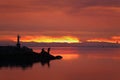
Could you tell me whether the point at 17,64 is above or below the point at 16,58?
below

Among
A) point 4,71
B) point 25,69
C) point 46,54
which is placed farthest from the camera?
point 46,54

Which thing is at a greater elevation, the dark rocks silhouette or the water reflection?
the dark rocks silhouette

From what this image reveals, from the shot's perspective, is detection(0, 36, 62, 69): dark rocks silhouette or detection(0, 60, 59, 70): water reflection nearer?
detection(0, 60, 59, 70): water reflection

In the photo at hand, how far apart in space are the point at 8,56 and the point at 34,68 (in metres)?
8.78

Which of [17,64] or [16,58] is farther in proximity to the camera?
[16,58]

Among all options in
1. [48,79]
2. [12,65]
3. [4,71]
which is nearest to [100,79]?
[48,79]

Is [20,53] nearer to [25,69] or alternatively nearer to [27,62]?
[27,62]

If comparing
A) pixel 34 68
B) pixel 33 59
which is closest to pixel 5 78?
pixel 34 68

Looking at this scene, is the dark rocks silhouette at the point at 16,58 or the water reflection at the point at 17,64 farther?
the dark rocks silhouette at the point at 16,58

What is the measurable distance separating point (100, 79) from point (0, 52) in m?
31.6

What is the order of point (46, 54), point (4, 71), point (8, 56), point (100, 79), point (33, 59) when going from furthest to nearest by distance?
point (46, 54), point (33, 59), point (8, 56), point (4, 71), point (100, 79)

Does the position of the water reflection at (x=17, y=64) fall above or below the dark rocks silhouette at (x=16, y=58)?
below

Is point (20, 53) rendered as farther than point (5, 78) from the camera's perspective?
Yes

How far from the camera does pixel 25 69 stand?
236ft
